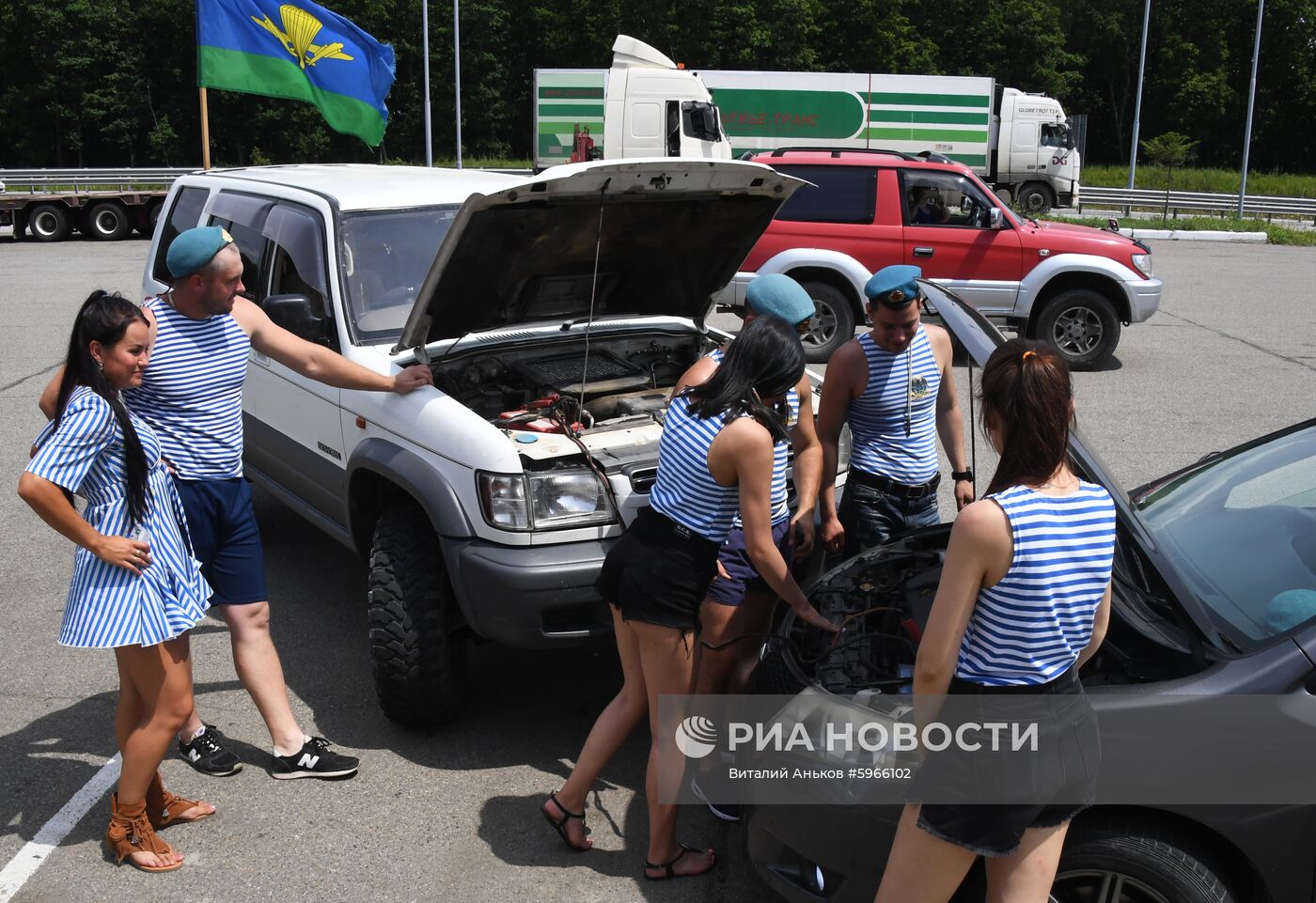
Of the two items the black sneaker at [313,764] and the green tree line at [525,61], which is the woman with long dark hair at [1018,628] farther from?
the green tree line at [525,61]

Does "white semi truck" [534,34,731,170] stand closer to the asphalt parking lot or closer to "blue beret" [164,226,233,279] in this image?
the asphalt parking lot

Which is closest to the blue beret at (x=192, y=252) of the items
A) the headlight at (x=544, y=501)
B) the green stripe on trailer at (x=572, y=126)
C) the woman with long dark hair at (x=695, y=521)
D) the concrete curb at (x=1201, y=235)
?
the headlight at (x=544, y=501)

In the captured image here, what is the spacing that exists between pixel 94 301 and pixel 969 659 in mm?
2717

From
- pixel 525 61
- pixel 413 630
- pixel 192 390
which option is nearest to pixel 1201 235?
pixel 413 630

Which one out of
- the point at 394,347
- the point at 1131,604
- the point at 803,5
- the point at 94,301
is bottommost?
the point at 1131,604

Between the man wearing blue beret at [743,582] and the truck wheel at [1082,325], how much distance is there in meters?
8.30

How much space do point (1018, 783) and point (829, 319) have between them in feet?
31.4

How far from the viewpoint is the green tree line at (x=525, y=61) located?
49.7 m

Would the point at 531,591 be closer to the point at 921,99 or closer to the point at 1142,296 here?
the point at 1142,296

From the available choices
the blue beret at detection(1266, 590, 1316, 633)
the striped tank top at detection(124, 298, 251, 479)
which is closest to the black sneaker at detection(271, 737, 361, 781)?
the striped tank top at detection(124, 298, 251, 479)

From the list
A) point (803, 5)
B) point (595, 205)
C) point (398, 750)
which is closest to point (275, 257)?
point (595, 205)

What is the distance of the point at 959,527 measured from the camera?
233 cm

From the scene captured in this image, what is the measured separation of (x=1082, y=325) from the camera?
1152 cm

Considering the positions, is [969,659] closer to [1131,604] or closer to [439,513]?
[1131,604]
